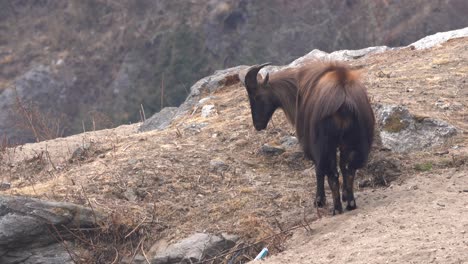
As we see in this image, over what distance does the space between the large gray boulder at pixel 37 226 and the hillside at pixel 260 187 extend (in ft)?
0.67

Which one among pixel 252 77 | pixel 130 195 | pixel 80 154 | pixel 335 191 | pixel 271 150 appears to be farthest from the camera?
pixel 80 154

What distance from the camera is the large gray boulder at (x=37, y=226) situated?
896 cm

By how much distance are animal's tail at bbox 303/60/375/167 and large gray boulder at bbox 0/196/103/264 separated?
2.44 metres

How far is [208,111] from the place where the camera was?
12648mm

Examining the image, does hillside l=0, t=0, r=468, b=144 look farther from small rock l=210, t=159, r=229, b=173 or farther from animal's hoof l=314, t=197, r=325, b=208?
animal's hoof l=314, t=197, r=325, b=208

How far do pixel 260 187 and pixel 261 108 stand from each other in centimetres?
91

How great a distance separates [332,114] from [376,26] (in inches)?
1614

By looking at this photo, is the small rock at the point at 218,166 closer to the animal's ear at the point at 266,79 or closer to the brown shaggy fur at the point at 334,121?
the animal's ear at the point at 266,79

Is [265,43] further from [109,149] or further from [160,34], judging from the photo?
[109,149]

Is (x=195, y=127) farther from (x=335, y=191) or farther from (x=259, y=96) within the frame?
(x=335, y=191)

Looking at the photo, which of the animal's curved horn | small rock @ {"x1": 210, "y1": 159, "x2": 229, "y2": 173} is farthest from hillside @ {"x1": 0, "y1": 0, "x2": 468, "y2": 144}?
the animal's curved horn

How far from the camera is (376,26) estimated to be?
159 ft

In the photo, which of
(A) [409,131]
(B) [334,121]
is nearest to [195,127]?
(A) [409,131]

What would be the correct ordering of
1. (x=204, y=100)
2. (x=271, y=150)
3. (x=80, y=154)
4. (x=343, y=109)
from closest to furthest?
(x=343, y=109) → (x=271, y=150) → (x=80, y=154) → (x=204, y=100)
